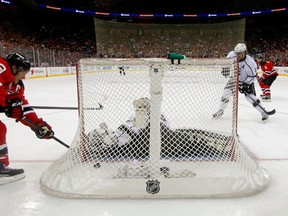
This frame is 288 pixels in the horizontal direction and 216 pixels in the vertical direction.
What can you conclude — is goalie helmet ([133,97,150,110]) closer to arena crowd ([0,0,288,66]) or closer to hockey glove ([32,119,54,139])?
hockey glove ([32,119,54,139])

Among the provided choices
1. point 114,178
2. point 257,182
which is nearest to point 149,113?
point 114,178

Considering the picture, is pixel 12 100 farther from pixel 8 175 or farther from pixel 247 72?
pixel 247 72

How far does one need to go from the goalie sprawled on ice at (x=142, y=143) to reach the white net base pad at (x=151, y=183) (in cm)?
11

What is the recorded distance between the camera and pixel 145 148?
5.59 feet

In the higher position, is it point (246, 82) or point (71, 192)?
point (246, 82)

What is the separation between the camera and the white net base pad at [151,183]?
150 centimetres

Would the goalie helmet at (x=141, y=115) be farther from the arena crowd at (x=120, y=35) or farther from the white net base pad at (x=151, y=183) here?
the arena crowd at (x=120, y=35)

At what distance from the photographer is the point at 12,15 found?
1720 centimetres

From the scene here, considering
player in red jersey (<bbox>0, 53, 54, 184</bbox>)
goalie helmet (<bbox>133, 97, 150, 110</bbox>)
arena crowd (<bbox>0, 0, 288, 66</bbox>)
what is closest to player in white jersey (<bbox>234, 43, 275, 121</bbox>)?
goalie helmet (<bbox>133, 97, 150, 110</bbox>)

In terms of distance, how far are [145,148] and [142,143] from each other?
0.04 m

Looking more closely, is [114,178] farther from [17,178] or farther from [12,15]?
[12,15]

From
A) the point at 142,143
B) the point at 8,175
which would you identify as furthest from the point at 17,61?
the point at 142,143

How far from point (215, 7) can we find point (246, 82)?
62.8ft

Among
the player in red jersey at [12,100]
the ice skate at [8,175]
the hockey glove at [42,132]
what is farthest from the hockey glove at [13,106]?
the ice skate at [8,175]
